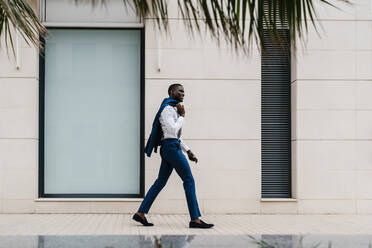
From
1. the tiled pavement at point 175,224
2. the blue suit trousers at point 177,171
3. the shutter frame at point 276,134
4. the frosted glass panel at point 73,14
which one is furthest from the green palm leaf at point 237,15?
the shutter frame at point 276,134

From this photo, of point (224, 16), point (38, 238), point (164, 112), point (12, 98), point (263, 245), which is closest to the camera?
point (263, 245)

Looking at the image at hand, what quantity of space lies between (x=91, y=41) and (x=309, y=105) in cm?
385

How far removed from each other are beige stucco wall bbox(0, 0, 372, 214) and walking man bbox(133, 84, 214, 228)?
186 centimetres

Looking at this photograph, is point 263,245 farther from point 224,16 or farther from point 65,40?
A: point 65,40

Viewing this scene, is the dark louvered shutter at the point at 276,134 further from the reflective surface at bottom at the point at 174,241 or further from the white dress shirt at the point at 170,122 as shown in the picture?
the reflective surface at bottom at the point at 174,241

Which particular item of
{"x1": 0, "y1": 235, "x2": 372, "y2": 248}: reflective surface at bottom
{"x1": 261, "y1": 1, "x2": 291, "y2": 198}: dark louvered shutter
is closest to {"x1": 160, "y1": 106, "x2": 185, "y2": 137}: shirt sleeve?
{"x1": 0, "y1": 235, "x2": 372, "y2": 248}: reflective surface at bottom

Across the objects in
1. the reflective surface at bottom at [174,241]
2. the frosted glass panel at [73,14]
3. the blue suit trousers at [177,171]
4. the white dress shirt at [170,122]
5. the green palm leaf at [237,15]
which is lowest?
the reflective surface at bottom at [174,241]

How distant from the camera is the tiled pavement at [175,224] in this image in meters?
8.88

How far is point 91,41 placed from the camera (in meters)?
11.7

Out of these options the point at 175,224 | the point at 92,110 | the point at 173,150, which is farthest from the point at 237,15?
the point at 92,110

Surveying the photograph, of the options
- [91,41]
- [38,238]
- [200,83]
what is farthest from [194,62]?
[38,238]

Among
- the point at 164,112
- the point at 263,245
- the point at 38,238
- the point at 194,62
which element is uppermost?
the point at 194,62

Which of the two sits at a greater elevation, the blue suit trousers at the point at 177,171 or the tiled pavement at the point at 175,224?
the blue suit trousers at the point at 177,171

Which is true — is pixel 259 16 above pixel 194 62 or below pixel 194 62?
below
